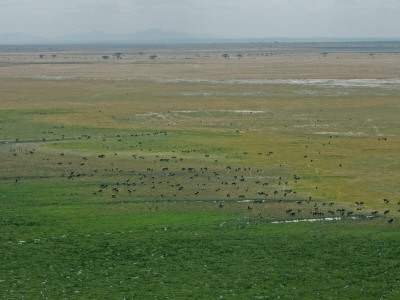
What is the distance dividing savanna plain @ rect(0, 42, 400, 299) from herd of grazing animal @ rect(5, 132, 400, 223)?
0.13 metres

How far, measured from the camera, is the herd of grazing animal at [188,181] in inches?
1332

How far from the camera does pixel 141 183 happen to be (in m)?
38.2

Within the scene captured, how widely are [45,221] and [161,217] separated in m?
5.89

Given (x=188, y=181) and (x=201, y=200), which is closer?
(x=201, y=200)

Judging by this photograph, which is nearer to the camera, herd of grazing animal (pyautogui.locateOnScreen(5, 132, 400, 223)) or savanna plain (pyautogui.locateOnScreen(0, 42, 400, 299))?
savanna plain (pyautogui.locateOnScreen(0, 42, 400, 299))

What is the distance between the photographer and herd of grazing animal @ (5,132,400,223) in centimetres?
3384

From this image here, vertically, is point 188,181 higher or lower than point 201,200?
higher

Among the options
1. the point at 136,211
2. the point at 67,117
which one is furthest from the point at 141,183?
the point at 67,117

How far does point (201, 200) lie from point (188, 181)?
13.4 feet

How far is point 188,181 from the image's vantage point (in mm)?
38531

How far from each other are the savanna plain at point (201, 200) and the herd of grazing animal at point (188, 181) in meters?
0.13

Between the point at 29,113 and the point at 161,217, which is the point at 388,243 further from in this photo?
the point at 29,113

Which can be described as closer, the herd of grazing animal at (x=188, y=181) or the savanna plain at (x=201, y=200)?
the savanna plain at (x=201, y=200)

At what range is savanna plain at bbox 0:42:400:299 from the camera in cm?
2434
